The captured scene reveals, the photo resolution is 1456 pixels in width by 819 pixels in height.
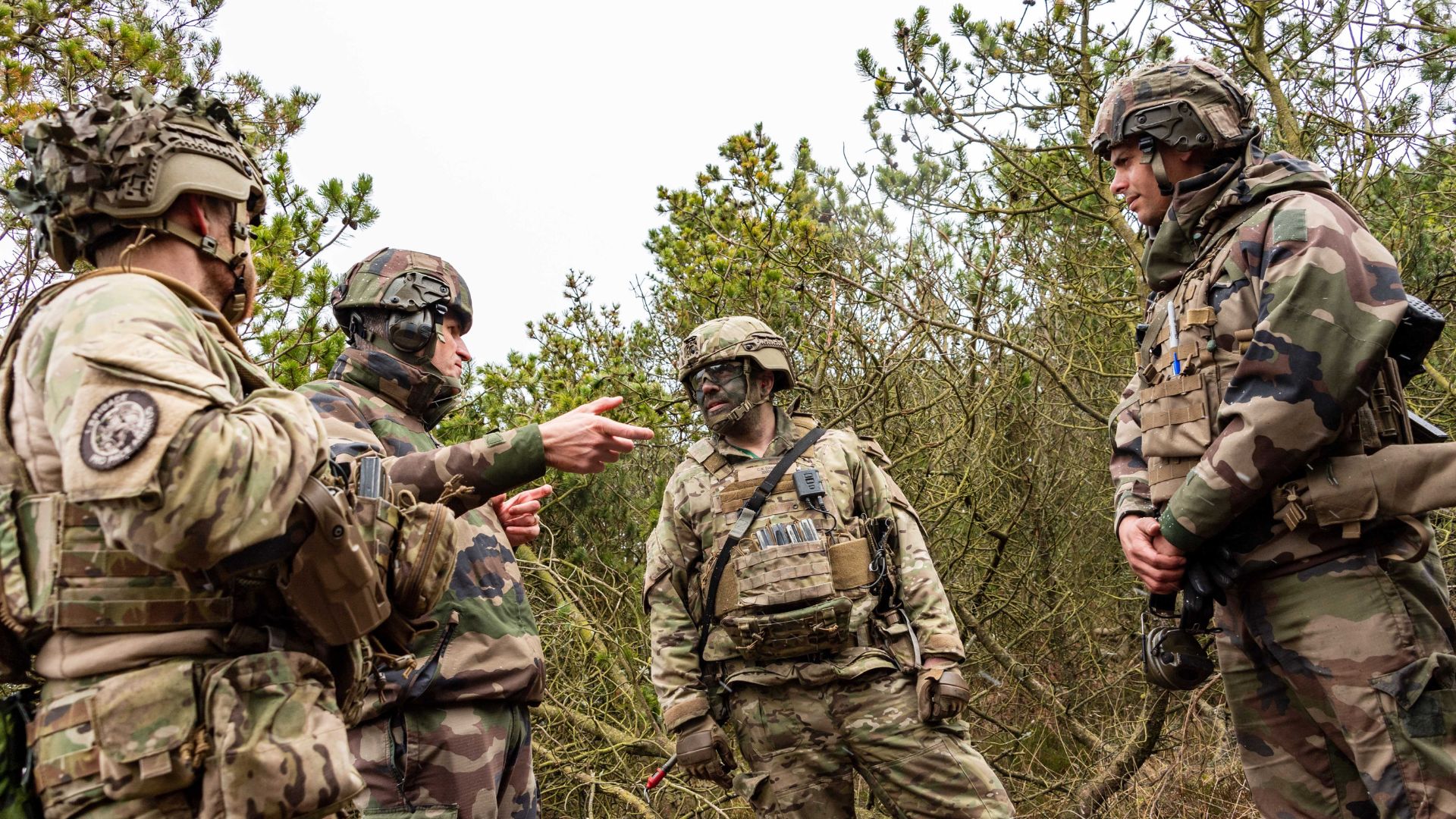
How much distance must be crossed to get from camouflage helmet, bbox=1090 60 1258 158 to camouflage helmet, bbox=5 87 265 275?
2552 mm

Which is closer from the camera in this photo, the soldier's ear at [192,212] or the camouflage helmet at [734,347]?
the soldier's ear at [192,212]

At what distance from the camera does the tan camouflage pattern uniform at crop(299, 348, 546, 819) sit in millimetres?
2984

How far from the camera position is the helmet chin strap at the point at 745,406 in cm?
469

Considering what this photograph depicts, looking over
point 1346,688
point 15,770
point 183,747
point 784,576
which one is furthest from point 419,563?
point 1346,688

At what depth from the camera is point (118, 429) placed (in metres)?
1.87

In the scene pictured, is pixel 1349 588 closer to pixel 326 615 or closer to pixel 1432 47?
pixel 326 615

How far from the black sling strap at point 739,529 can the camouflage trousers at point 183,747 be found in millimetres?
2428

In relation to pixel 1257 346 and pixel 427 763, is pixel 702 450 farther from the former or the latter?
pixel 1257 346

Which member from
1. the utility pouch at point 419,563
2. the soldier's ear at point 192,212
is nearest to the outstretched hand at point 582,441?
the utility pouch at point 419,563

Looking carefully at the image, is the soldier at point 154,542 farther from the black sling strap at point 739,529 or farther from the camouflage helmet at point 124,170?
the black sling strap at point 739,529

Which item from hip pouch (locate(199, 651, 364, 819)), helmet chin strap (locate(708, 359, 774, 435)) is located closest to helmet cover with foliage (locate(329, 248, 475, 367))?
helmet chin strap (locate(708, 359, 774, 435))

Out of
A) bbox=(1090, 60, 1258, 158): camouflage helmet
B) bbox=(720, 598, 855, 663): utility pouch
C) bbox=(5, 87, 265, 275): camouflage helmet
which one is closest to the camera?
bbox=(5, 87, 265, 275): camouflage helmet

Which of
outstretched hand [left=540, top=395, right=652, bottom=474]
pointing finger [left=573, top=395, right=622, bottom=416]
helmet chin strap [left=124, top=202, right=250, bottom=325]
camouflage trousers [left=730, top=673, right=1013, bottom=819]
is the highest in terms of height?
helmet chin strap [left=124, top=202, right=250, bottom=325]

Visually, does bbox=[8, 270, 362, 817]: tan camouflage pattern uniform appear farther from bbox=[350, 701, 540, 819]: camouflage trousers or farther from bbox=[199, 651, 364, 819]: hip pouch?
bbox=[350, 701, 540, 819]: camouflage trousers
